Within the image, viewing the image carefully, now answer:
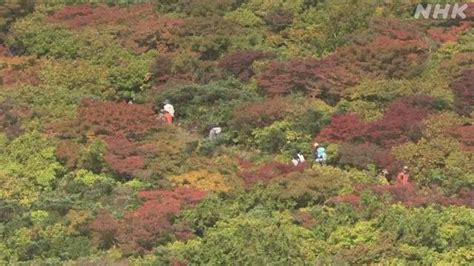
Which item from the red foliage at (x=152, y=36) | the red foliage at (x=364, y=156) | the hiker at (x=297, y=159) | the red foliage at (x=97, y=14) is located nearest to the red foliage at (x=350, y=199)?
the red foliage at (x=364, y=156)

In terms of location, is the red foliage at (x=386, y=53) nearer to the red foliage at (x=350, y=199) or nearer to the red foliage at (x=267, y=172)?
the red foliage at (x=267, y=172)

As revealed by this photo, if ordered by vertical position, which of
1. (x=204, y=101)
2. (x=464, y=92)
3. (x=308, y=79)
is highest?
(x=464, y=92)

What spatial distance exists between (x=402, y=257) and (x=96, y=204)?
5.52 meters

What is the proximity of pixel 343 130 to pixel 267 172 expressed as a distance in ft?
8.19

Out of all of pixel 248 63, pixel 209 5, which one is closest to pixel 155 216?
pixel 248 63

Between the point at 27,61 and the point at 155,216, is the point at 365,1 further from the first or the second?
the point at 155,216

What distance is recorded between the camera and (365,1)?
1117 inches

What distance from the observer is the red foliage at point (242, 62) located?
25234 millimetres

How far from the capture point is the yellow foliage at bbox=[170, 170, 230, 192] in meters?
19.5

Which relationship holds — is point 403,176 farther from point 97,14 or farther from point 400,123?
point 97,14

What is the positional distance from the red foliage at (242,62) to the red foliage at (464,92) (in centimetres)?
476


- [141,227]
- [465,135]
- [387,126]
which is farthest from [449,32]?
[141,227]

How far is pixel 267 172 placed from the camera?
19875 mm

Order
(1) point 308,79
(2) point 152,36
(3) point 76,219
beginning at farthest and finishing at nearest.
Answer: (2) point 152,36 < (1) point 308,79 < (3) point 76,219
